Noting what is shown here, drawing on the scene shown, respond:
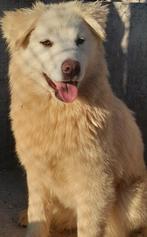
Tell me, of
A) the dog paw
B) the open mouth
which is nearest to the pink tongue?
the open mouth

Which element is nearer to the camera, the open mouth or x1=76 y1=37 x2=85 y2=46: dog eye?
the open mouth

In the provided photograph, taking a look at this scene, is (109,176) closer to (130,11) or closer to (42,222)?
(42,222)

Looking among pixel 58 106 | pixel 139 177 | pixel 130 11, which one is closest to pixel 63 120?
pixel 58 106

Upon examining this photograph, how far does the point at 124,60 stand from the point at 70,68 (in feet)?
6.14

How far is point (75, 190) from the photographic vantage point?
4.18 m

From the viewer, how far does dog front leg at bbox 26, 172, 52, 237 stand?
446 centimetres

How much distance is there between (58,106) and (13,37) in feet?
1.97

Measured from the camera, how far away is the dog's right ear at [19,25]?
4.07 metres

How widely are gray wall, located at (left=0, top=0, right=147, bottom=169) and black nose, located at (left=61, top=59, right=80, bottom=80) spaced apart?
1.77 m

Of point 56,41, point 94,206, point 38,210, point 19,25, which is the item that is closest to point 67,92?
point 56,41

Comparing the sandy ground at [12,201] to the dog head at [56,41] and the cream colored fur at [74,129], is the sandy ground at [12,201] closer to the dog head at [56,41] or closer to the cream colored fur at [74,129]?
the cream colored fur at [74,129]

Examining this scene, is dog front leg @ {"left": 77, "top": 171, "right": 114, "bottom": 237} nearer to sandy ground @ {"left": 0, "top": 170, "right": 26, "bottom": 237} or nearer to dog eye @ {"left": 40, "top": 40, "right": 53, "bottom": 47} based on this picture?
sandy ground @ {"left": 0, "top": 170, "right": 26, "bottom": 237}

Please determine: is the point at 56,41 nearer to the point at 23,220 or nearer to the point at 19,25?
the point at 19,25

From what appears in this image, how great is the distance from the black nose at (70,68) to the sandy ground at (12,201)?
1.62 meters
